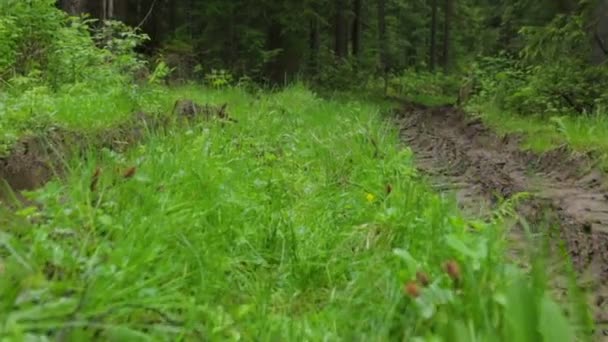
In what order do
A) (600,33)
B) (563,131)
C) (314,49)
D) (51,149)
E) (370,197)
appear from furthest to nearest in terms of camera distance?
(314,49)
(600,33)
(563,131)
(51,149)
(370,197)

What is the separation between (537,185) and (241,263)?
4.66 feet

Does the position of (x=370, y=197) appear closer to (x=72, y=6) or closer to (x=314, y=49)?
(x=72, y=6)

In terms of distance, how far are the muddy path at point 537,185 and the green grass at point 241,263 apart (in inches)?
20.6

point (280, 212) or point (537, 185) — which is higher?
point (537, 185)

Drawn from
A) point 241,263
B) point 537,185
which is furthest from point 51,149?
point 537,185

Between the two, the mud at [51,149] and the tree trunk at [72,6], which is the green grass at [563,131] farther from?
the tree trunk at [72,6]

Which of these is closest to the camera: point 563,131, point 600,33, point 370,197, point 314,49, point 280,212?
point 280,212

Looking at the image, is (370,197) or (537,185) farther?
(370,197)

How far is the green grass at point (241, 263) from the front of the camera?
208 centimetres

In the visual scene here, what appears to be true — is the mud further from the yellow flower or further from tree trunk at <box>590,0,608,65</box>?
tree trunk at <box>590,0,608,65</box>

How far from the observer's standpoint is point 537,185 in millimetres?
2666

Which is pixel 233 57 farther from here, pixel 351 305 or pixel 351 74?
pixel 351 305

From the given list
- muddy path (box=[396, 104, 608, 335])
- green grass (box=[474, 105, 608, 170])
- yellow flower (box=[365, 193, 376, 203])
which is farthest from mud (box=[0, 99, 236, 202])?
green grass (box=[474, 105, 608, 170])

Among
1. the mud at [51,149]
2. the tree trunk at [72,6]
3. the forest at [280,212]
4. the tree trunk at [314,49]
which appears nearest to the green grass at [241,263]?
the forest at [280,212]
